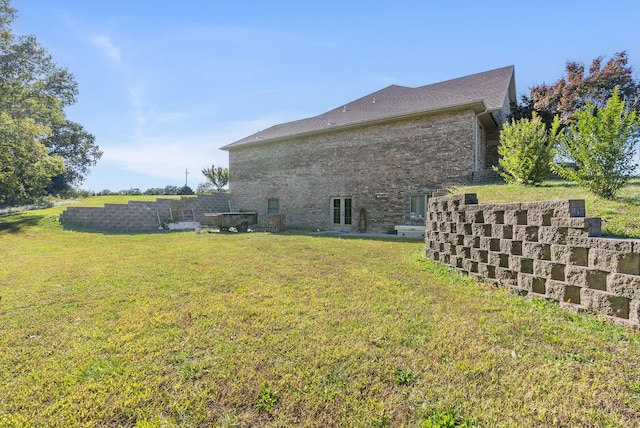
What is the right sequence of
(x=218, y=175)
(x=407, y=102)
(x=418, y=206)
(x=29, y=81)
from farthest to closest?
1. (x=218, y=175)
2. (x=29, y=81)
3. (x=407, y=102)
4. (x=418, y=206)

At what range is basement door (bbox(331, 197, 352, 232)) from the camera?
50.2 ft

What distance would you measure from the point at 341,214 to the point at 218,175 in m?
20.8

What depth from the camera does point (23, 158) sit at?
16766 mm

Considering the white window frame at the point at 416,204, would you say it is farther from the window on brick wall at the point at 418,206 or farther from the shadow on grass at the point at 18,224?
the shadow on grass at the point at 18,224

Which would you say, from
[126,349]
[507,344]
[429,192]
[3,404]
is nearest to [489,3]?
[429,192]

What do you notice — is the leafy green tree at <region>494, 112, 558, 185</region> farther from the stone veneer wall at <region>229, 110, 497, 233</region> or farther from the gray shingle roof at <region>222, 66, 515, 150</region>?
the gray shingle roof at <region>222, 66, 515, 150</region>

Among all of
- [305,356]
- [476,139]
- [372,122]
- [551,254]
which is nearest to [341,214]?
[372,122]

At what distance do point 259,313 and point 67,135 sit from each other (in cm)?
3493

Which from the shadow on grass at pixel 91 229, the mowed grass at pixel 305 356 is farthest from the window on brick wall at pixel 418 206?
the shadow on grass at pixel 91 229

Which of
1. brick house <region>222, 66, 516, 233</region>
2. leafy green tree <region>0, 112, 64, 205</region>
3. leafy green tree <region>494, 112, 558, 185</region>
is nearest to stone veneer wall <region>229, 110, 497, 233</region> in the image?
brick house <region>222, 66, 516, 233</region>

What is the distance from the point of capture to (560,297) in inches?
143

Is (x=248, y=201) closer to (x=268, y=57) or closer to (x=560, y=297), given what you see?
(x=268, y=57)

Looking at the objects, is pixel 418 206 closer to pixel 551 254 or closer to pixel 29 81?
pixel 551 254

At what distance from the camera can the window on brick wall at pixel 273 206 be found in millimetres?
18028
